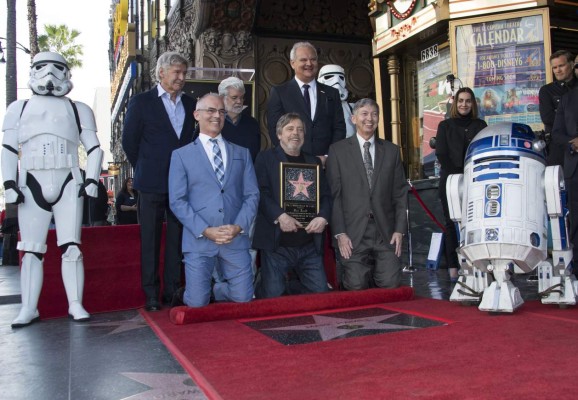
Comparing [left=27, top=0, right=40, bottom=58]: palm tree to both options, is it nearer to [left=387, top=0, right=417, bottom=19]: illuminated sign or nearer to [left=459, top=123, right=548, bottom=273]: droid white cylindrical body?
[left=387, top=0, right=417, bottom=19]: illuminated sign

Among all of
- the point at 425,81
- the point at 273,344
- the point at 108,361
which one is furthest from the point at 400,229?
the point at 425,81

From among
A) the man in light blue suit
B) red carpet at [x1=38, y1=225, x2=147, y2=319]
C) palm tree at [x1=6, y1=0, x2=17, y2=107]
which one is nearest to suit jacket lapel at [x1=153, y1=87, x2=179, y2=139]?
the man in light blue suit

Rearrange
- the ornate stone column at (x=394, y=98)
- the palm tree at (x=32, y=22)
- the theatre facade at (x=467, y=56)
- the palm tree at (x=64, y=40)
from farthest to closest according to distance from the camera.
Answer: the palm tree at (x=64, y=40), the palm tree at (x=32, y=22), the ornate stone column at (x=394, y=98), the theatre facade at (x=467, y=56)

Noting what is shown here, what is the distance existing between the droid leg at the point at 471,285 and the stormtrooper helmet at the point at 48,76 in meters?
2.89

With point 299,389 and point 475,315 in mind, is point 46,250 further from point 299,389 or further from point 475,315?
point 475,315

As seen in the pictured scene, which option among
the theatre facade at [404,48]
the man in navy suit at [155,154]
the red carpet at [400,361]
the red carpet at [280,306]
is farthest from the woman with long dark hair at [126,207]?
the red carpet at [400,361]

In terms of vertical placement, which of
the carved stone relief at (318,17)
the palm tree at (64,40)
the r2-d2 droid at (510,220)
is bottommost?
the r2-d2 droid at (510,220)

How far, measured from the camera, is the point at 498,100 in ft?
22.8

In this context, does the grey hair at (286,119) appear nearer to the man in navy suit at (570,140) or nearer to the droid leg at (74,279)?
the droid leg at (74,279)

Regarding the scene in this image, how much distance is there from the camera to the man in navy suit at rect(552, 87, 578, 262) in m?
4.20

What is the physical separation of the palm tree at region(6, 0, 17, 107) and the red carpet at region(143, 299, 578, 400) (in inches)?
449

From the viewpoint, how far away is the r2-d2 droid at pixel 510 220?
350 cm

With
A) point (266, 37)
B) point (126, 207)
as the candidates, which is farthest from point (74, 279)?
point (266, 37)

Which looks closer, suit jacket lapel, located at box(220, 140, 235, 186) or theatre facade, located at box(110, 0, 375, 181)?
suit jacket lapel, located at box(220, 140, 235, 186)
